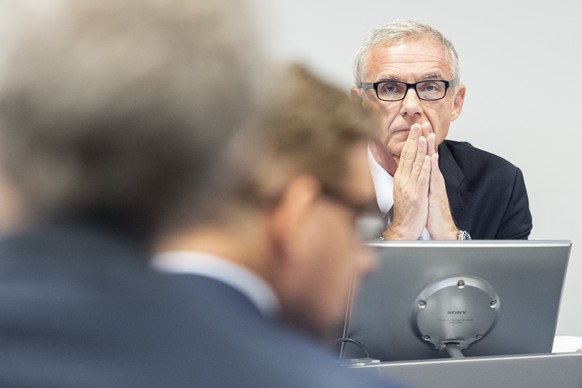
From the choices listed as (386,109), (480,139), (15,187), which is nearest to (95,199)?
(15,187)

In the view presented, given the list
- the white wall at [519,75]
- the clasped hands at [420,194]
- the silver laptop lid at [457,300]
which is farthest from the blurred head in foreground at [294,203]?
the white wall at [519,75]

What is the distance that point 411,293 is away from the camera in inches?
59.4

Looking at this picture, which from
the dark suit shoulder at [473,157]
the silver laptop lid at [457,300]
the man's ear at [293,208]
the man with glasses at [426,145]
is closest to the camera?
the man's ear at [293,208]

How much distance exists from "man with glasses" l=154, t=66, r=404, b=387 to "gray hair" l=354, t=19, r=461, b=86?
1.76 metres

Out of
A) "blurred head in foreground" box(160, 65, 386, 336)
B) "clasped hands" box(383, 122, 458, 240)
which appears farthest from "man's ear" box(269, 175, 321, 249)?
"clasped hands" box(383, 122, 458, 240)

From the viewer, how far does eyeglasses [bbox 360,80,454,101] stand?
8.45 feet

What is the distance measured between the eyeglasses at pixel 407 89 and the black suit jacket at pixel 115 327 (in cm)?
205

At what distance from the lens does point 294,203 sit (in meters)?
0.70

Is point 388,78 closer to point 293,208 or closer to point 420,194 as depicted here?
point 420,194

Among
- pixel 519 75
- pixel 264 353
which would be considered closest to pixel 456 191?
pixel 519 75

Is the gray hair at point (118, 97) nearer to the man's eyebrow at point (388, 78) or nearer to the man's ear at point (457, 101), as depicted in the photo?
the man's eyebrow at point (388, 78)

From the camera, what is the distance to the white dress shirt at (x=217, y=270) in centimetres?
58

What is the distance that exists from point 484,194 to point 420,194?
9.4 inches

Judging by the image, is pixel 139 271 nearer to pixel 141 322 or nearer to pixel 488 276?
pixel 141 322
